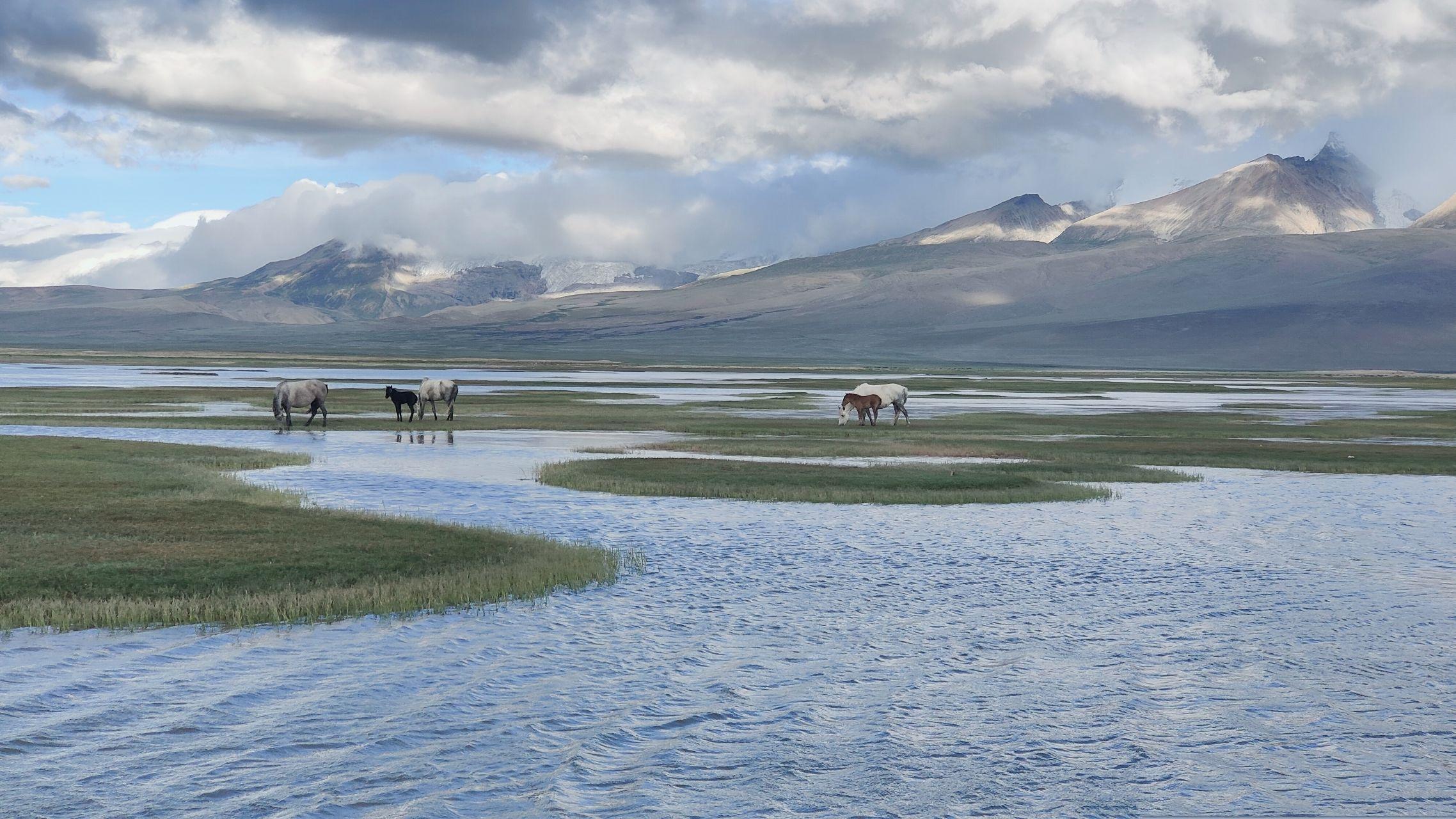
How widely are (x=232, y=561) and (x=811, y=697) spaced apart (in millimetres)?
11920

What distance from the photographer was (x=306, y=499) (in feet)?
104

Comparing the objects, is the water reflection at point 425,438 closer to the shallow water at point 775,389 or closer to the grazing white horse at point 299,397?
the grazing white horse at point 299,397

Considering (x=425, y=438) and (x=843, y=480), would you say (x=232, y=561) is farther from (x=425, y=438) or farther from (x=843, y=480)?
(x=425, y=438)

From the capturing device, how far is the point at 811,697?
50.5 feet

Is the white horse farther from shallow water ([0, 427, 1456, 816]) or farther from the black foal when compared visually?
shallow water ([0, 427, 1456, 816])

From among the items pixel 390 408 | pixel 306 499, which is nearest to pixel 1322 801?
pixel 306 499

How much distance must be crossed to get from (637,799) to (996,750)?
12.9 ft

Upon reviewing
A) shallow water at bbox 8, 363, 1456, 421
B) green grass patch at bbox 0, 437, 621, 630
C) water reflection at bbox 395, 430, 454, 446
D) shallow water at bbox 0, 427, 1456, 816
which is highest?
shallow water at bbox 8, 363, 1456, 421

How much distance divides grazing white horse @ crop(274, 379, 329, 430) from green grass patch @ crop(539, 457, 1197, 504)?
2043cm

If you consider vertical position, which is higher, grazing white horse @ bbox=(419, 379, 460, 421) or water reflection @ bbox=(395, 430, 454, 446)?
grazing white horse @ bbox=(419, 379, 460, 421)

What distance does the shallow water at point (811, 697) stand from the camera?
12.5 metres

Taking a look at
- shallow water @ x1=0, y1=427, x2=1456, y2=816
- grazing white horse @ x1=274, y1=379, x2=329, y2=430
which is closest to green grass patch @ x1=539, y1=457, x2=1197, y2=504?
shallow water @ x1=0, y1=427, x2=1456, y2=816

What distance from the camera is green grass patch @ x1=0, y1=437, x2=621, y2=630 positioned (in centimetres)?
1927

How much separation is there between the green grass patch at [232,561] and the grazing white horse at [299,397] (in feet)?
78.7
